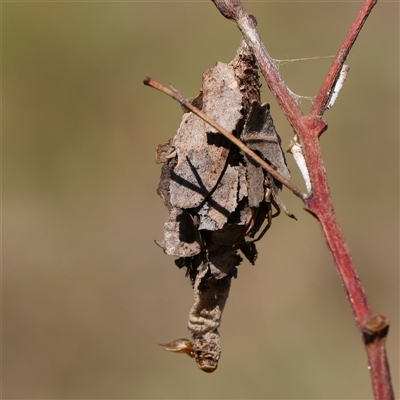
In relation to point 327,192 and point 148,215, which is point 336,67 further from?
point 148,215

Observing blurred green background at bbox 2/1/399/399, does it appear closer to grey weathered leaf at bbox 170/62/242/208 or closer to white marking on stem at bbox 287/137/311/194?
grey weathered leaf at bbox 170/62/242/208

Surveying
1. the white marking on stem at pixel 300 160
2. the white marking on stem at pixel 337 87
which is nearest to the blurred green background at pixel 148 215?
the white marking on stem at pixel 337 87

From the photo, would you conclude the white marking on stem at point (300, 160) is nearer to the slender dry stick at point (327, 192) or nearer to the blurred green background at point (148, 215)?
the slender dry stick at point (327, 192)

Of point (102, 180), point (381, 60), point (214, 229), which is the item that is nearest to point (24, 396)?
point (102, 180)

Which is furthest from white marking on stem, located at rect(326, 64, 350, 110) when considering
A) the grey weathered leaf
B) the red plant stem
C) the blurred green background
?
the blurred green background

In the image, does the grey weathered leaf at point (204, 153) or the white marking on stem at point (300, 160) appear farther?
the grey weathered leaf at point (204, 153)

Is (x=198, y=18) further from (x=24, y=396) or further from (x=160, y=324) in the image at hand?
(x=24, y=396)
